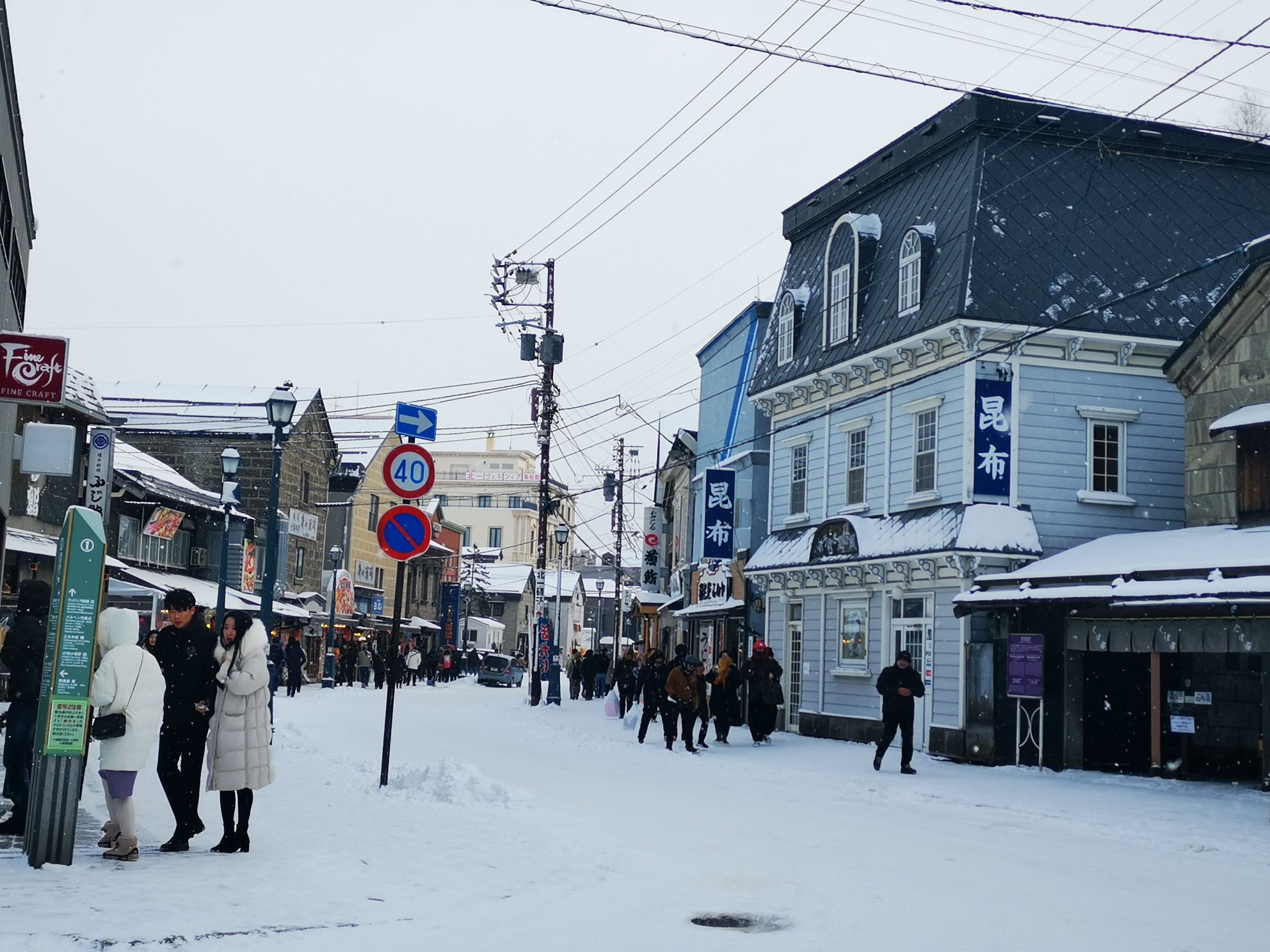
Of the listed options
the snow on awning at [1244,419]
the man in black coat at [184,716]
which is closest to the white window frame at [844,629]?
the snow on awning at [1244,419]

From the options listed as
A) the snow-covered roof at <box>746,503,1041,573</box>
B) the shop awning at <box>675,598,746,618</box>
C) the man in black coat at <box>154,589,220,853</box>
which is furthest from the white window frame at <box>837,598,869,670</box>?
the man in black coat at <box>154,589,220,853</box>

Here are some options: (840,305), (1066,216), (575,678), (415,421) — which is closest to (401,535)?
(415,421)

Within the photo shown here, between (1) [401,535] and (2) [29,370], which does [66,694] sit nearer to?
(2) [29,370]

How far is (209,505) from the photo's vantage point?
1774 inches

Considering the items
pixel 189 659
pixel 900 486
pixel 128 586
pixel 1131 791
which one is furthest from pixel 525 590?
pixel 189 659

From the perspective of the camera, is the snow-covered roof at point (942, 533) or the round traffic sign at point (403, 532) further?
the snow-covered roof at point (942, 533)

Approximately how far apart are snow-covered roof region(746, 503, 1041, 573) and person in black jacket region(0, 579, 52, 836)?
15.2m

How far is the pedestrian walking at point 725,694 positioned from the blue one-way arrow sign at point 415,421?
1141 cm

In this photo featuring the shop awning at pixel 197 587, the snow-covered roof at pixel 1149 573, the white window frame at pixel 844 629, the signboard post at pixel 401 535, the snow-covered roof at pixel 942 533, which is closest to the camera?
the signboard post at pixel 401 535

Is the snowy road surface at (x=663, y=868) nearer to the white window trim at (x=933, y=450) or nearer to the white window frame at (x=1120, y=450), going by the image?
the white window frame at (x=1120, y=450)

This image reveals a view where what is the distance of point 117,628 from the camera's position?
935 centimetres

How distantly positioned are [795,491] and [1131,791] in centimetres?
1345

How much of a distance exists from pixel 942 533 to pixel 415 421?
1121cm

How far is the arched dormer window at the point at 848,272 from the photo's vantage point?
27188 mm
